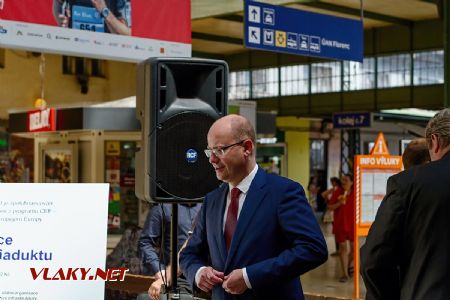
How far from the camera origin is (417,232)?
3.12 m

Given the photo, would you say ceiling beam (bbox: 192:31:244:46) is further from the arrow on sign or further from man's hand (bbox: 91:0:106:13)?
man's hand (bbox: 91:0:106:13)

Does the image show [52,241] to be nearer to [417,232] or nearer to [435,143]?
[417,232]

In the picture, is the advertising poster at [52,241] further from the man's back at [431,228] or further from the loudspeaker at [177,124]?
the man's back at [431,228]

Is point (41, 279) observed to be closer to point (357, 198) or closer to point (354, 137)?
point (357, 198)

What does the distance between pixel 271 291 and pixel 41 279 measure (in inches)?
39.5

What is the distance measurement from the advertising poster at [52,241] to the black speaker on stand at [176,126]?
17.5 inches

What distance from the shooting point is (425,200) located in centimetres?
310

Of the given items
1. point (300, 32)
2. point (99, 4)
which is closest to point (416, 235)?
point (99, 4)

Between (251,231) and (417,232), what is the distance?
2.04 ft

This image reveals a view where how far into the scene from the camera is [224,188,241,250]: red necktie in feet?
11.0

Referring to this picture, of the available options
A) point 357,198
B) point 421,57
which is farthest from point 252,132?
point 421,57

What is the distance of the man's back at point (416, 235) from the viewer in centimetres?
310

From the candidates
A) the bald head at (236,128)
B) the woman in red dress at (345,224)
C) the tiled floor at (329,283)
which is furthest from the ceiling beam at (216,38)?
the bald head at (236,128)

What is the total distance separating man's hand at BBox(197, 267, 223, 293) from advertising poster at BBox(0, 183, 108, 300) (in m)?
0.50
